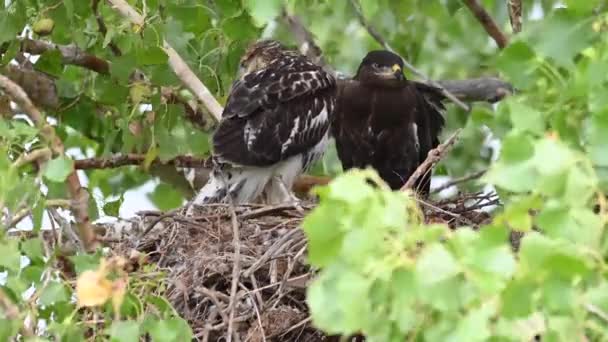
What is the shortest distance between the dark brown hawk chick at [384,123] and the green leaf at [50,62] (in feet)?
4.61

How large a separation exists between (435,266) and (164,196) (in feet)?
13.9

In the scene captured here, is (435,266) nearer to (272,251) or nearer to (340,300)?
(340,300)

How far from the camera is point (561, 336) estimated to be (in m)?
2.21

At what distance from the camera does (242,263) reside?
14.0ft

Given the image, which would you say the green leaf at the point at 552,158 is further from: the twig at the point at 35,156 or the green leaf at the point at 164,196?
the green leaf at the point at 164,196

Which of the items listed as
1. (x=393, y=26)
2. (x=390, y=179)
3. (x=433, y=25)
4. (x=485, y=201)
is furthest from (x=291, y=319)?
(x=433, y=25)

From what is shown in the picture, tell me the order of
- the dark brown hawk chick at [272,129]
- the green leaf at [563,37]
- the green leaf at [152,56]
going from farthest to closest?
the dark brown hawk chick at [272,129], the green leaf at [152,56], the green leaf at [563,37]

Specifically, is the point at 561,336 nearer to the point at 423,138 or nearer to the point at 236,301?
the point at 236,301

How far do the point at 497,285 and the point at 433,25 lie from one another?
6.50 m

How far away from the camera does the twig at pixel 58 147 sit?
305cm

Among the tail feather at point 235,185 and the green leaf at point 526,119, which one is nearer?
the green leaf at point 526,119

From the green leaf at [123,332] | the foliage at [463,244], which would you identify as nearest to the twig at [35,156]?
the foliage at [463,244]

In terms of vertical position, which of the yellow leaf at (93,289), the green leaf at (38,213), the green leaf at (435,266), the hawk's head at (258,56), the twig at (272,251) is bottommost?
the hawk's head at (258,56)

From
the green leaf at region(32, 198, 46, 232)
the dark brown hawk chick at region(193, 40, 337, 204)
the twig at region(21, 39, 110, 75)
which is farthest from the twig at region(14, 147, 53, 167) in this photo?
the dark brown hawk chick at region(193, 40, 337, 204)
